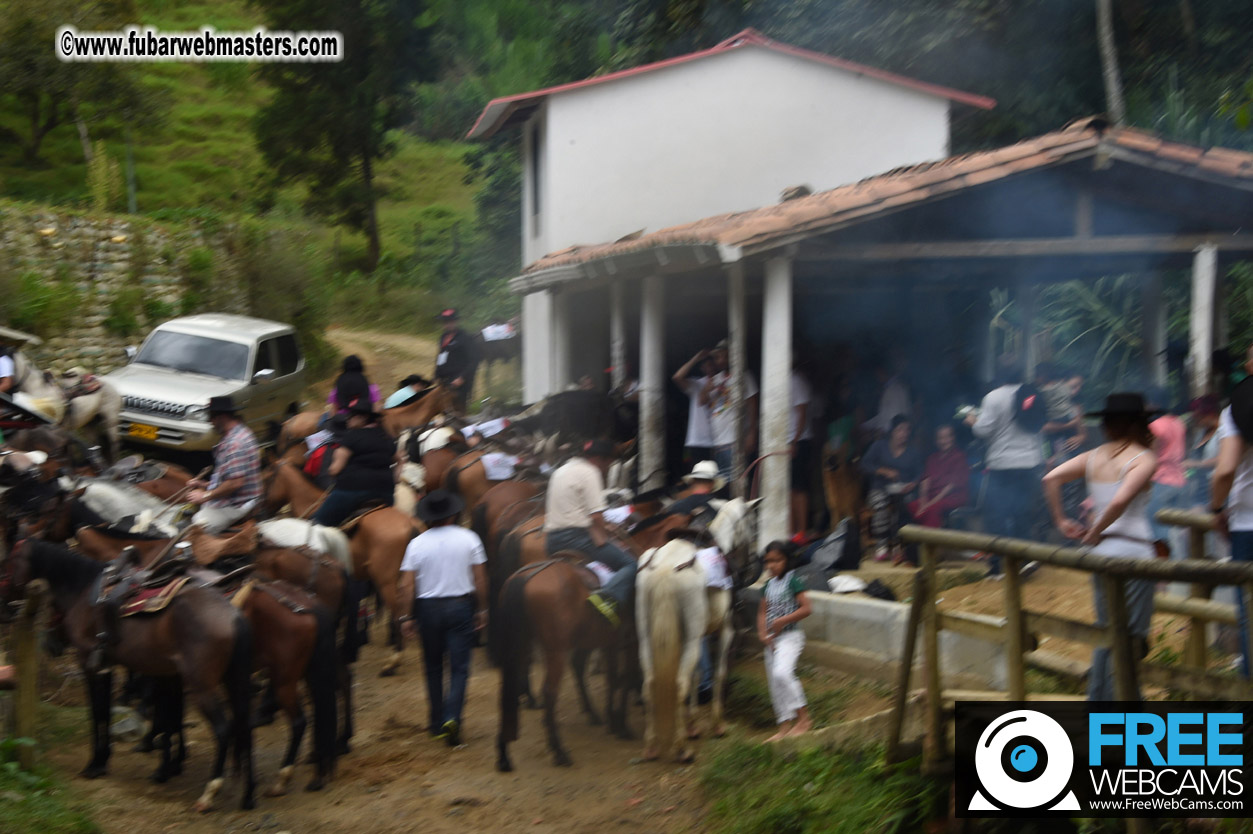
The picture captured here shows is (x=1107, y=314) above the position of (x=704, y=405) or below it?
above

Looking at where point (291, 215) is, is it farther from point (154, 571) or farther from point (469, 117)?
point (154, 571)

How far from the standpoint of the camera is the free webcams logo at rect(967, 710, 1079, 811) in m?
5.33

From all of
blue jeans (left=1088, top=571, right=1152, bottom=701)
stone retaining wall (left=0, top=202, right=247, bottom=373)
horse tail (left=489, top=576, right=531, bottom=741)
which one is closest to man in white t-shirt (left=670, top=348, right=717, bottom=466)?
horse tail (left=489, top=576, right=531, bottom=741)

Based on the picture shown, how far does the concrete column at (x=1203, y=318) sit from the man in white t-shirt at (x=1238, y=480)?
4.24m

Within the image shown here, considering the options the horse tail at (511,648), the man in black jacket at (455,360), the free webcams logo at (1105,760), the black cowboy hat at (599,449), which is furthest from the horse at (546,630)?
the man in black jacket at (455,360)

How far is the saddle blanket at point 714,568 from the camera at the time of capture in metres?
8.41

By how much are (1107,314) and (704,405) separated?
325 inches

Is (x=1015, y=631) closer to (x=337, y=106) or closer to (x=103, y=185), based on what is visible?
(x=103, y=185)

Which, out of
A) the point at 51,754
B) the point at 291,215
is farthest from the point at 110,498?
the point at 291,215

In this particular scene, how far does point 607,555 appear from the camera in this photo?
8.77m

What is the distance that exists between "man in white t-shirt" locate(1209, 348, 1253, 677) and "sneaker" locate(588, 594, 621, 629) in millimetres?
3893

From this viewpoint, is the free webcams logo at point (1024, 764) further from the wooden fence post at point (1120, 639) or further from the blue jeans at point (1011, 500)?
the blue jeans at point (1011, 500)

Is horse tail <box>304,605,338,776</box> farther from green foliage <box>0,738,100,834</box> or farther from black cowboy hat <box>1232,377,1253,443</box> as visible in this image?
black cowboy hat <box>1232,377,1253,443</box>

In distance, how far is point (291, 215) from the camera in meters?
34.8
